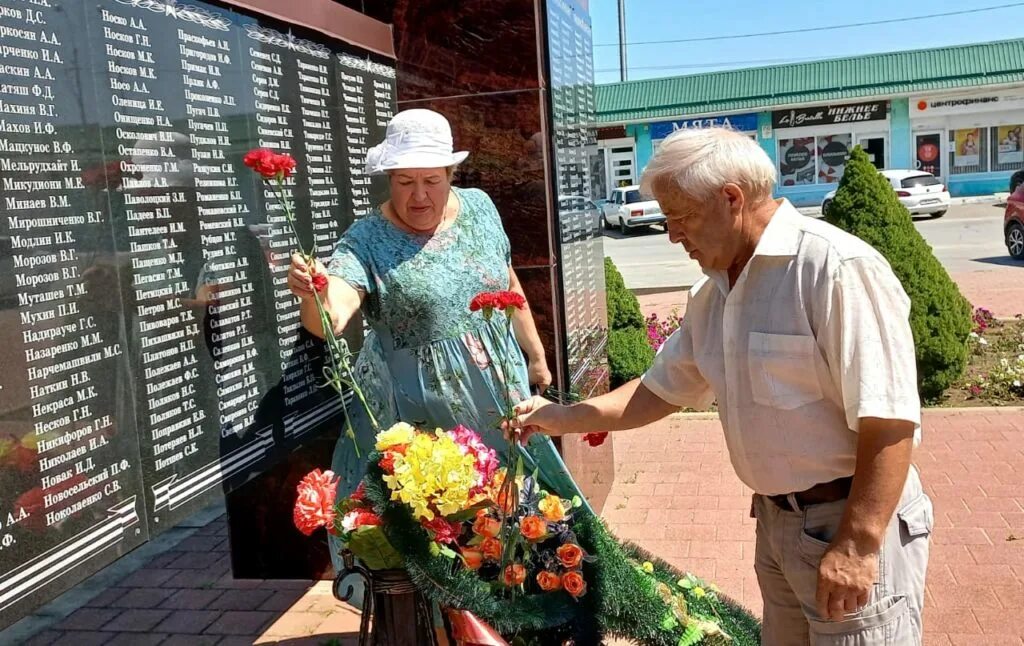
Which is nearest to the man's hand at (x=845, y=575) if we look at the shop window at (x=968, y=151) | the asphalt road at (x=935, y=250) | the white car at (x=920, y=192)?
the asphalt road at (x=935, y=250)

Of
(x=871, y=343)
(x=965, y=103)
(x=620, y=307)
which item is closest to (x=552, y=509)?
(x=871, y=343)

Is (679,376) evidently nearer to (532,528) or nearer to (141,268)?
(532,528)

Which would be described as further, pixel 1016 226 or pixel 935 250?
pixel 935 250

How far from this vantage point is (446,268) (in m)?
2.92

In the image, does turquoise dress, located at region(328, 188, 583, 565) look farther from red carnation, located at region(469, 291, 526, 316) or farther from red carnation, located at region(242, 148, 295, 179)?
red carnation, located at region(469, 291, 526, 316)

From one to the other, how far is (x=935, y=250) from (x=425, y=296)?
57.4 feet

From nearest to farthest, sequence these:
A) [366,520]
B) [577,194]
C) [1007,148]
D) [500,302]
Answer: [500,302] < [366,520] < [577,194] < [1007,148]

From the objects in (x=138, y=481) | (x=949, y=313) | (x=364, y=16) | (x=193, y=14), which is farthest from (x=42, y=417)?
(x=949, y=313)

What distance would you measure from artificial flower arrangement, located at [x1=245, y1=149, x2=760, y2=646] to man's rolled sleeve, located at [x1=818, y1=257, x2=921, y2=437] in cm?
70

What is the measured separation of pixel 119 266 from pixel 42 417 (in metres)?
0.45

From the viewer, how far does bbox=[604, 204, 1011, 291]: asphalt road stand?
1619cm

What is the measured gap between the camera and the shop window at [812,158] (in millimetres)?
33219

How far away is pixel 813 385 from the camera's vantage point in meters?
1.96

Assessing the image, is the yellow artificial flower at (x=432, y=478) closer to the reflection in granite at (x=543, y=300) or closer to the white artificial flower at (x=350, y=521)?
the white artificial flower at (x=350, y=521)
